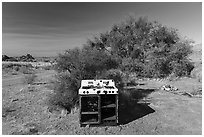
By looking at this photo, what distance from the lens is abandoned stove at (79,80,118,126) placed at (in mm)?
6535

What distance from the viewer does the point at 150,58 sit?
21.1 meters

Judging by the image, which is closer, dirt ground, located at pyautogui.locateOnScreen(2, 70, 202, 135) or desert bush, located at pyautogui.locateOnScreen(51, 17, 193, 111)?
dirt ground, located at pyautogui.locateOnScreen(2, 70, 202, 135)

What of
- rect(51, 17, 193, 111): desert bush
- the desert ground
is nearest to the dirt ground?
the desert ground

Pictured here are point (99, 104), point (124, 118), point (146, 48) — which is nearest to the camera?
point (99, 104)

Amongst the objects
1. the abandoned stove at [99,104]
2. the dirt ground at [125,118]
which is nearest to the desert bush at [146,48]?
the dirt ground at [125,118]

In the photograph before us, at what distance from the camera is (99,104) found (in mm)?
6652

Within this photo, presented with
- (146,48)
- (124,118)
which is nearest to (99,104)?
(124,118)

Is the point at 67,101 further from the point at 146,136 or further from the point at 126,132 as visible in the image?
the point at 146,136

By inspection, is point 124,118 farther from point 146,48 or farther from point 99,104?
point 146,48

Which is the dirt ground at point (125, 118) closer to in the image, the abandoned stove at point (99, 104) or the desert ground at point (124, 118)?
the desert ground at point (124, 118)

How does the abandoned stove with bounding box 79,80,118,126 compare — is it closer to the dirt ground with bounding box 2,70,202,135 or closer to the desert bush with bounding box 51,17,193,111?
the dirt ground with bounding box 2,70,202,135

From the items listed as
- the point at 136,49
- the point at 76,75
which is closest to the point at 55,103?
the point at 76,75

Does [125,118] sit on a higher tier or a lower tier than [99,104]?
lower

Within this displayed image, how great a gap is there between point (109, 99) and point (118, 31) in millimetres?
15832
